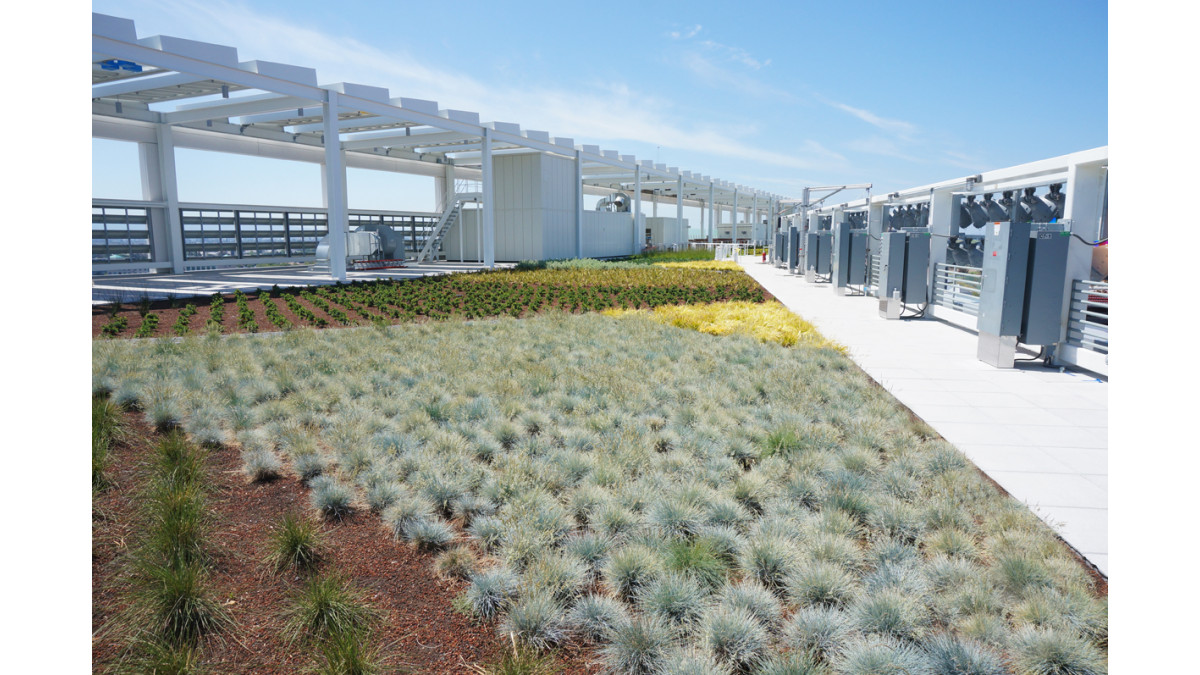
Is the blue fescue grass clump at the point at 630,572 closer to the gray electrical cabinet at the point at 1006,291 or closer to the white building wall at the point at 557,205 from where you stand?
the gray electrical cabinet at the point at 1006,291

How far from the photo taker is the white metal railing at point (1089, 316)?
7.14 metres

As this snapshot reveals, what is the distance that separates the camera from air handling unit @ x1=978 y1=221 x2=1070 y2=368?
7535 millimetres

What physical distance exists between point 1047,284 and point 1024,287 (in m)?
0.24

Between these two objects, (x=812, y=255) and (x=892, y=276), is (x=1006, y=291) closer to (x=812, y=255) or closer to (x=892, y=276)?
(x=892, y=276)

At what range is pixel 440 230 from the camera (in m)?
30.1

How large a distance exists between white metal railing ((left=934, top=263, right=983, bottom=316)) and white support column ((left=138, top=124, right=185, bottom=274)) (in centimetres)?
2266

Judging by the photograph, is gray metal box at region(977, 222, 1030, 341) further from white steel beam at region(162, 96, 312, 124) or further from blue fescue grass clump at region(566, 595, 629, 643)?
white steel beam at region(162, 96, 312, 124)

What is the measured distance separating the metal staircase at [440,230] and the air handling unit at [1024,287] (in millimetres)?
25265

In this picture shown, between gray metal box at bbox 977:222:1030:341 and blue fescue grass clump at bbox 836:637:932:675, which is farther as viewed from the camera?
gray metal box at bbox 977:222:1030:341

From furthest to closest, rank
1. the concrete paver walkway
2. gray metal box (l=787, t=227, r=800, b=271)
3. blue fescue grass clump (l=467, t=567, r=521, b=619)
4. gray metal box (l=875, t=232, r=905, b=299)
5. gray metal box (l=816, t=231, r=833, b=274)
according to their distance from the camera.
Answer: gray metal box (l=787, t=227, r=800, b=271) < gray metal box (l=816, t=231, r=833, b=274) < gray metal box (l=875, t=232, r=905, b=299) < the concrete paver walkway < blue fescue grass clump (l=467, t=567, r=521, b=619)

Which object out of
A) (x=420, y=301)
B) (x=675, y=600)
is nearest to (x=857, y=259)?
(x=420, y=301)

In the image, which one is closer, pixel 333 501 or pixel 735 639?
pixel 735 639

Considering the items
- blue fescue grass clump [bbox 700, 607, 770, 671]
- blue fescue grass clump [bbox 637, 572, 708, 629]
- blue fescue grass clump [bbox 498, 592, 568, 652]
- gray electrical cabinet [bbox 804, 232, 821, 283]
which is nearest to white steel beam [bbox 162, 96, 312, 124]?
gray electrical cabinet [bbox 804, 232, 821, 283]

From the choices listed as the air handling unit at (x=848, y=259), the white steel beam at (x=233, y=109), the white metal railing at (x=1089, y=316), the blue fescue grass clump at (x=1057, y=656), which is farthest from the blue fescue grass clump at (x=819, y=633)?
the white steel beam at (x=233, y=109)
